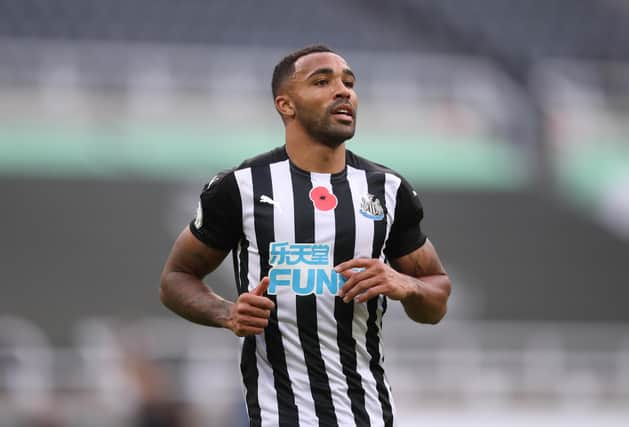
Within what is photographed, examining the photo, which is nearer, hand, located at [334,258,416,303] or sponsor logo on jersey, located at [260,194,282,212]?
hand, located at [334,258,416,303]

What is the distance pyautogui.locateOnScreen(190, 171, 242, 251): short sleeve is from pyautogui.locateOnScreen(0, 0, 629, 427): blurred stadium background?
714 cm

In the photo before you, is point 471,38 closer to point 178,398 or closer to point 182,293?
point 178,398

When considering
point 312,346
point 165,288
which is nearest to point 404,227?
point 312,346

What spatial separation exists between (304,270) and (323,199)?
0.88ft

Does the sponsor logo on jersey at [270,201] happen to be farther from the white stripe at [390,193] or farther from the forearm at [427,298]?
the forearm at [427,298]

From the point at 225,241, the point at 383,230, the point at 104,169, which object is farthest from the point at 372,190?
the point at 104,169

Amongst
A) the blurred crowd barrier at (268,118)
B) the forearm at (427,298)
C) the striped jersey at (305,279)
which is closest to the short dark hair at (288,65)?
the striped jersey at (305,279)

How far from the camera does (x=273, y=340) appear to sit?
155 inches

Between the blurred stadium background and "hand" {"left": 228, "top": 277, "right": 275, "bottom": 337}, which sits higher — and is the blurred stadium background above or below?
above

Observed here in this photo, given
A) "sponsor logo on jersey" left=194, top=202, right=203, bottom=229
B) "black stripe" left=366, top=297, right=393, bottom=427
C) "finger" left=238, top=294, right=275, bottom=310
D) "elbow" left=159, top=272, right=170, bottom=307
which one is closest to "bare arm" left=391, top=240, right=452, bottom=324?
"black stripe" left=366, top=297, right=393, bottom=427

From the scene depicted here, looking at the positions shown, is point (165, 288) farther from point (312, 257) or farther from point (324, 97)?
point (324, 97)

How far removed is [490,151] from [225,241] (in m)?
13.0

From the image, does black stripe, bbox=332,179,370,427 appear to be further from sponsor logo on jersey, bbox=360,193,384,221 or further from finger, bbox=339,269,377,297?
finger, bbox=339,269,377,297

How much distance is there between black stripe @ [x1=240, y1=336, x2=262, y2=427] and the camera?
13.0 ft
